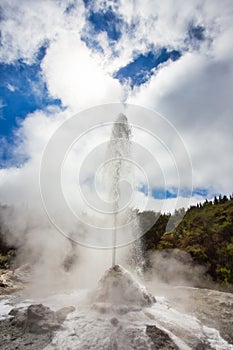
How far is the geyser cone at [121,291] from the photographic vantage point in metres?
15.7

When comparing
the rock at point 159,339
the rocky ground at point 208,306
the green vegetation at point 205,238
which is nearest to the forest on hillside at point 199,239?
the green vegetation at point 205,238

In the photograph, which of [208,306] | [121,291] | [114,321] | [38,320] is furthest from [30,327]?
[208,306]

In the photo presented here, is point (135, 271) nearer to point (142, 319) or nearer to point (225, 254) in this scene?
point (225, 254)

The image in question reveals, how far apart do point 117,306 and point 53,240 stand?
1697 cm

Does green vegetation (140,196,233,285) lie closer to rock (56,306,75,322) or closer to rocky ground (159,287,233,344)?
rocky ground (159,287,233,344)

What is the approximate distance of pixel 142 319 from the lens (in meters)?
13.1

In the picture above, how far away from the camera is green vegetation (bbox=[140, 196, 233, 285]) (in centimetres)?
2605

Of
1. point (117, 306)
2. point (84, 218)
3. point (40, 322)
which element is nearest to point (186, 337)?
point (117, 306)

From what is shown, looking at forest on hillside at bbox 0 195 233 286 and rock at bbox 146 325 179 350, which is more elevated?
forest on hillside at bbox 0 195 233 286

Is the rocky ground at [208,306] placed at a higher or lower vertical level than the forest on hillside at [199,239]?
lower

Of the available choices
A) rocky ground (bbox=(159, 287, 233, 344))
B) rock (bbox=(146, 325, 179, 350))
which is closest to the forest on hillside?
rocky ground (bbox=(159, 287, 233, 344))

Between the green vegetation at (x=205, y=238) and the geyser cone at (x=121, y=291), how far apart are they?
12.1 metres

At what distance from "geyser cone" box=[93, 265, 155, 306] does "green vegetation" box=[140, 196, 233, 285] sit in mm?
12112

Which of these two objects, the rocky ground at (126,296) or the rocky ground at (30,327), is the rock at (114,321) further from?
the rocky ground at (30,327)
